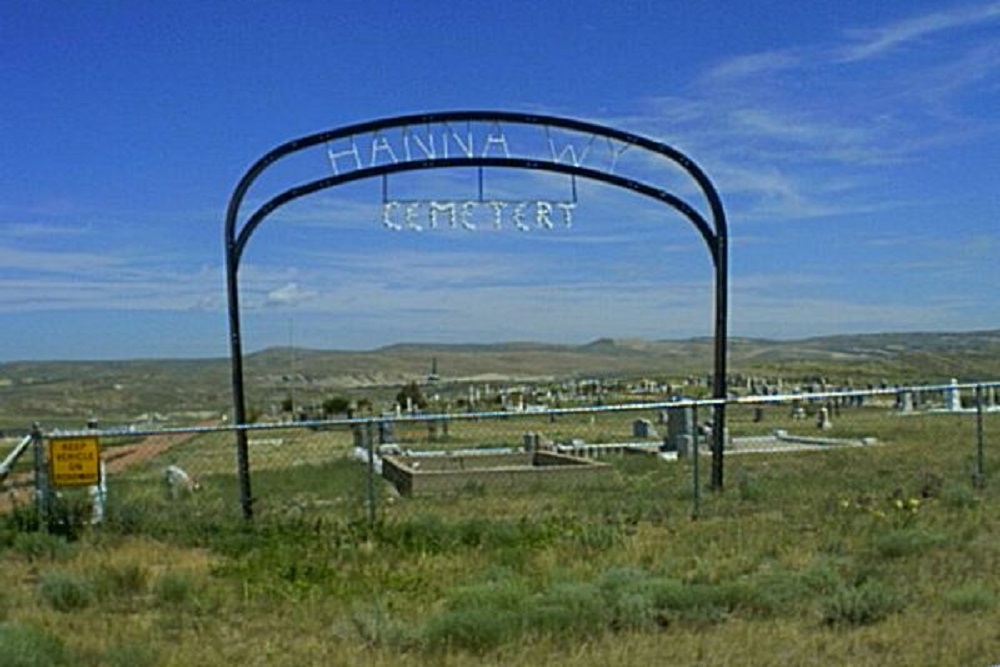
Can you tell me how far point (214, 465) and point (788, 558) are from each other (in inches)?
778

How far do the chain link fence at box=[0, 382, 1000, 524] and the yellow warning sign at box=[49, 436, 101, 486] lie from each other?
0.07 meters

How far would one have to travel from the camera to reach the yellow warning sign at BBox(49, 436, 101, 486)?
46.3 feet

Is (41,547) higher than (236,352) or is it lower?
lower

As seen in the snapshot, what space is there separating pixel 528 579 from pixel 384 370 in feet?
477

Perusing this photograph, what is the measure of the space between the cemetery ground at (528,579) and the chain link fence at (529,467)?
0.18 metres

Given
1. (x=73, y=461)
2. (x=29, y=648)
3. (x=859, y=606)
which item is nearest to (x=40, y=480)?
(x=73, y=461)

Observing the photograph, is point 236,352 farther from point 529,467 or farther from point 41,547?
point 529,467

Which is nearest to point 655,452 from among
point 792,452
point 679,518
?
point 792,452

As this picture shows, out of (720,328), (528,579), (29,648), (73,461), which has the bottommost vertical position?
(528,579)

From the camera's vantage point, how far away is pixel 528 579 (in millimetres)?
10609

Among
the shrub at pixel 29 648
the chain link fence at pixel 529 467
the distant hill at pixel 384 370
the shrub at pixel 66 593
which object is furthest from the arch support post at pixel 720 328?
the distant hill at pixel 384 370

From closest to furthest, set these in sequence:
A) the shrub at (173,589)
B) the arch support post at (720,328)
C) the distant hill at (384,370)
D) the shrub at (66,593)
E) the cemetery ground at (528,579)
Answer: the cemetery ground at (528,579)
the shrub at (66,593)
the shrub at (173,589)
the arch support post at (720,328)
the distant hill at (384,370)

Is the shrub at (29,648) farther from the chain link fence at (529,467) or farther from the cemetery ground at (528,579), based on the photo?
the chain link fence at (529,467)

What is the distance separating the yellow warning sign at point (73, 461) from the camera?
1410 centimetres
